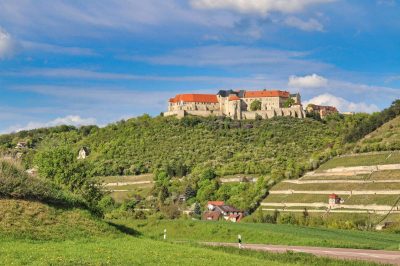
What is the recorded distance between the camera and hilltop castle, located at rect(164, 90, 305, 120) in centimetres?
14938

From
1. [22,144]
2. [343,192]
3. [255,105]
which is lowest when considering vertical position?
[343,192]

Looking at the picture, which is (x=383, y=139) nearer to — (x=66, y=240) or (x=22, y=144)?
(x=66, y=240)

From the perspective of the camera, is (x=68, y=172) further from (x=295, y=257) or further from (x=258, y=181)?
(x=258, y=181)

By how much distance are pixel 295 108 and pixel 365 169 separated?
79.4 metres

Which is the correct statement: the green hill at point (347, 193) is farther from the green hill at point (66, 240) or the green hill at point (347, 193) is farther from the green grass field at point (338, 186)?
the green hill at point (66, 240)

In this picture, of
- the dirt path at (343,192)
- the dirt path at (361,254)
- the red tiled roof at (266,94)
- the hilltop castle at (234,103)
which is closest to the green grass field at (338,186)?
the dirt path at (343,192)

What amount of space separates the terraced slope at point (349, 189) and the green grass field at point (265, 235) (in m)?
20.2

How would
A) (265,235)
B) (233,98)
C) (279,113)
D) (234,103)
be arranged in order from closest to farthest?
(265,235) → (279,113) → (234,103) → (233,98)

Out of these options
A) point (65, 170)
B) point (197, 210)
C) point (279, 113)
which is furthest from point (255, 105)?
point (65, 170)

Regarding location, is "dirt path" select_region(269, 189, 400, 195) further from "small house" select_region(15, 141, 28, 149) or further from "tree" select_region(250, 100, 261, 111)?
"small house" select_region(15, 141, 28, 149)

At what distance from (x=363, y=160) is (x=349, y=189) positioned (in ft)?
26.2

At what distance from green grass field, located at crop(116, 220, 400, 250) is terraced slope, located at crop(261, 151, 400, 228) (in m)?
20.2

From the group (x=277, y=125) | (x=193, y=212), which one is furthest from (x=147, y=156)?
(x=193, y=212)

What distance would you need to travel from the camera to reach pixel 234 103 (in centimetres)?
15338
